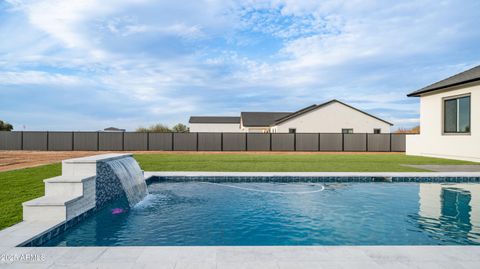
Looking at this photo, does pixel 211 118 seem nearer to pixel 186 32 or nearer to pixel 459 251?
pixel 186 32

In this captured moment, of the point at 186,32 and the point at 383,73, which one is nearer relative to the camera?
the point at 186,32

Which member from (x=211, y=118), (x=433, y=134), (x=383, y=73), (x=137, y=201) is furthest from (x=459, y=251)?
(x=211, y=118)

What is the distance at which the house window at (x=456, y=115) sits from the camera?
16594 mm

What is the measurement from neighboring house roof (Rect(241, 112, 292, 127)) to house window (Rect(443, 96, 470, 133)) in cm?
2541

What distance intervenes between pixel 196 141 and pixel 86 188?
24.0 m

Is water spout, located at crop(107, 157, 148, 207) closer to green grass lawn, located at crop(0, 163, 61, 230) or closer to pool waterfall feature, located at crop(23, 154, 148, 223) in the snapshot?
pool waterfall feature, located at crop(23, 154, 148, 223)

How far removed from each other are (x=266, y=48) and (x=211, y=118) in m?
43.0

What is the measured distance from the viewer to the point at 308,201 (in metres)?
7.63

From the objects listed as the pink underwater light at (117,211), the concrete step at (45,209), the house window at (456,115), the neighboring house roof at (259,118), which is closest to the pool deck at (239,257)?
the concrete step at (45,209)

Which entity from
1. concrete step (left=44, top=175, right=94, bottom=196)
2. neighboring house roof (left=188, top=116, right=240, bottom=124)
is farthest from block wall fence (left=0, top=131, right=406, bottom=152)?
neighboring house roof (left=188, top=116, right=240, bottom=124)

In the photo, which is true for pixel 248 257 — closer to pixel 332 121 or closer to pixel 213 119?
pixel 332 121

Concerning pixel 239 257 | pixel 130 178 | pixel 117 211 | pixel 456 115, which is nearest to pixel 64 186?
pixel 117 211

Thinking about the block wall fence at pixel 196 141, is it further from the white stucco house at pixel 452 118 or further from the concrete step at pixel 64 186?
the concrete step at pixel 64 186

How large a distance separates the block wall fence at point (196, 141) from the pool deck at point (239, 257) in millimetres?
25939
